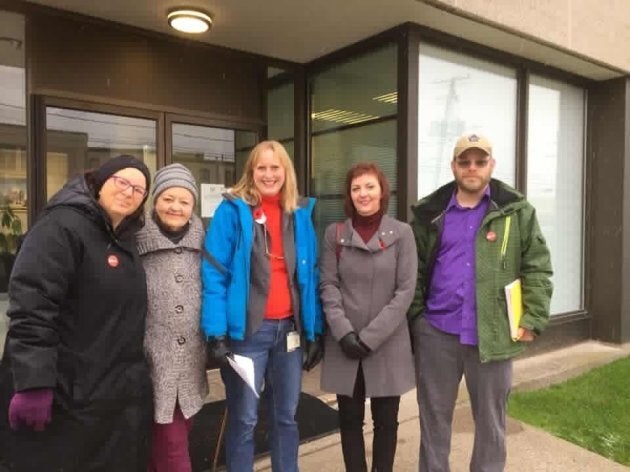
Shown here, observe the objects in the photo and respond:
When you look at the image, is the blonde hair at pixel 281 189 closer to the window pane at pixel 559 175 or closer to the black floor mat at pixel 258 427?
the black floor mat at pixel 258 427

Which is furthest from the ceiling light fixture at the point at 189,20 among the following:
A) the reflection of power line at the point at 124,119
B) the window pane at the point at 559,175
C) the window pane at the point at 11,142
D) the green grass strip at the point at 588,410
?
the green grass strip at the point at 588,410

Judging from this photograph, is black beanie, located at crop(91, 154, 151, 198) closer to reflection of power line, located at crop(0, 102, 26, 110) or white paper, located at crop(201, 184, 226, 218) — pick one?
reflection of power line, located at crop(0, 102, 26, 110)

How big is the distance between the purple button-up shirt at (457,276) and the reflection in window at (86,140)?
2.99 meters

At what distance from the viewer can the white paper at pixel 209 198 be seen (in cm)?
512

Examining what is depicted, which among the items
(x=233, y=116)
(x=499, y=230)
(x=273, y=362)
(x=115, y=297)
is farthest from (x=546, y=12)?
(x=115, y=297)

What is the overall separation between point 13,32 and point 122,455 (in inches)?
136

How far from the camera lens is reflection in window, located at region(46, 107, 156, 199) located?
168 inches

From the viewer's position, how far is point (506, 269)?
2.66 metres

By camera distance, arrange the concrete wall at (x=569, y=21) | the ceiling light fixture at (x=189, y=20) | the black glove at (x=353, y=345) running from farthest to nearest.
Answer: the concrete wall at (x=569, y=21)
the ceiling light fixture at (x=189, y=20)
the black glove at (x=353, y=345)

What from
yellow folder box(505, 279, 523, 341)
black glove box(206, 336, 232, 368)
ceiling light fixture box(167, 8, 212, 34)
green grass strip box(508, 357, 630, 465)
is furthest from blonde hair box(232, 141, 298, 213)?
green grass strip box(508, 357, 630, 465)

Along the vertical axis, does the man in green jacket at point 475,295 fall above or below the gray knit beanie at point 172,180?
below

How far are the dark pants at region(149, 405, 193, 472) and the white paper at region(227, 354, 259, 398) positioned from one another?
301 millimetres

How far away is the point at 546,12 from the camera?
5121 millimetres

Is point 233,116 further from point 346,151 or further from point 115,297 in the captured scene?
point 115,297
